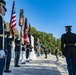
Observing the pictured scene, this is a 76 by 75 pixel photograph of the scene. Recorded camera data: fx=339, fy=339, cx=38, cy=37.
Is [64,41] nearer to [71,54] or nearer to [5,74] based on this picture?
[71,54]

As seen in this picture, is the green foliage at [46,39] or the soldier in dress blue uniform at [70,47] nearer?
the soldier in dress blue uniform at [70,47]

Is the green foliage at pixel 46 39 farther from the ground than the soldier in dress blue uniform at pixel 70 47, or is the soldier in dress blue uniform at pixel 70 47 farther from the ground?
the green foliage at pixel 46 39

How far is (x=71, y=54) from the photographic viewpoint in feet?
33.7

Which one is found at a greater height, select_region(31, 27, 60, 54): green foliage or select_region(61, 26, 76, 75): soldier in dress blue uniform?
select_region(31, 27, 60, 54): green foliage

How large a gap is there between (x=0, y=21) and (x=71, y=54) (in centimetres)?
385

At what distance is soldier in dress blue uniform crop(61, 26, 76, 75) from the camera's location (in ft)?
33.3

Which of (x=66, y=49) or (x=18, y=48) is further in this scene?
(x=18, y=48)

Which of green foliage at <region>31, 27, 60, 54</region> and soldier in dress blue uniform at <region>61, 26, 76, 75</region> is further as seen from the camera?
green foliage at <region>31, 27, 60, 54</region>

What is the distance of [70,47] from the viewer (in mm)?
10242

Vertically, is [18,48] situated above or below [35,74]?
above

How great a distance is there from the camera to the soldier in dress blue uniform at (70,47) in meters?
10.1

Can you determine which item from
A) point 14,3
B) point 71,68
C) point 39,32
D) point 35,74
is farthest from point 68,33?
point 39,32

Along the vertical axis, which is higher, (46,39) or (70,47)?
(46,39)

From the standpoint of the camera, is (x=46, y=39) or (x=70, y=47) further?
(x=46, y=39)
